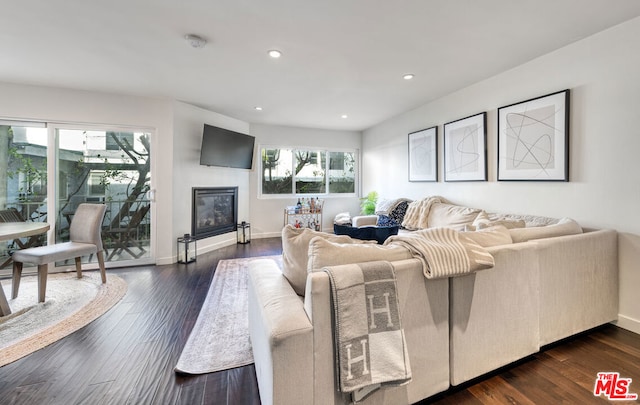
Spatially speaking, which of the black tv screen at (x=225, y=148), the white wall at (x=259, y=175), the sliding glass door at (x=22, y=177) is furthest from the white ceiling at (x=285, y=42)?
the white wall at (x=259, y=175)

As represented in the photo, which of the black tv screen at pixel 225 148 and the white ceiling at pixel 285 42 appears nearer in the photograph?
the white ceiling at pixel 285 42

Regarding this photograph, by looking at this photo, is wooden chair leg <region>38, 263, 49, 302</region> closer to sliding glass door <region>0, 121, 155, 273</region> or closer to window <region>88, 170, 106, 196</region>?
sliding glass door <region>0, 121, 155, 273</region>

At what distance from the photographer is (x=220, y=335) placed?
208 centimetres

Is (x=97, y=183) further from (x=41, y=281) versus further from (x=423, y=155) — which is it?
(x=423, y=155)

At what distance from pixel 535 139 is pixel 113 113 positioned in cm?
516

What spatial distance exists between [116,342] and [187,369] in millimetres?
749

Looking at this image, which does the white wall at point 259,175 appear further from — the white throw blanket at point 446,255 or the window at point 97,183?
the white throw blanket at point 446,255

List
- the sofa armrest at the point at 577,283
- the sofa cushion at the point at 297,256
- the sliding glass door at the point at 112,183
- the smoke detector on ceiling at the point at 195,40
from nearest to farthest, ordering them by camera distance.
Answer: the sofa cushion at the point at 297,256, the sofa armrest at the point at 577,283, the smoke detector on ceiling at the point at 195,40, the sliding glass door at the point at 112,183

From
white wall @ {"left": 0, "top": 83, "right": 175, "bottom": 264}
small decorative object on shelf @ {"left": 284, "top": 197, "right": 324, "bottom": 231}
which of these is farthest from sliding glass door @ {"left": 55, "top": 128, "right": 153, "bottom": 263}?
small decorative object on shelf @ {"left": 284, "top": 197, "right": 324, "bottom": 231}

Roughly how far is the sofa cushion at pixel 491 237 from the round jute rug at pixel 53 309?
3.05 metres

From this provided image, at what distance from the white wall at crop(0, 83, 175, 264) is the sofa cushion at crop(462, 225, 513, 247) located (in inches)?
155

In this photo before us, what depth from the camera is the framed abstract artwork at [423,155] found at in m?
4.10
